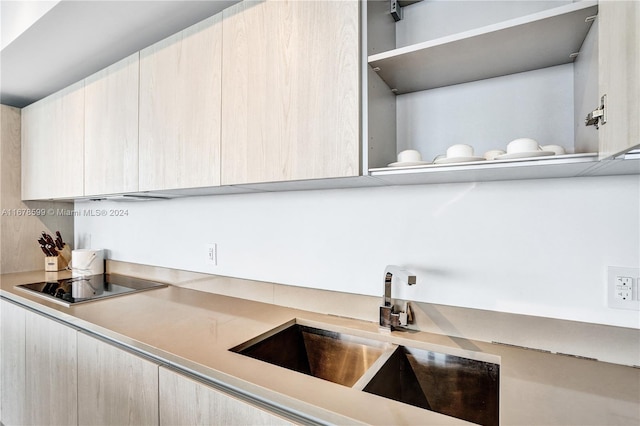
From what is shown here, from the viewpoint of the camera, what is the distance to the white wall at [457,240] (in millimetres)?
995

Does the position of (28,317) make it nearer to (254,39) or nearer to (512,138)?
(254,39)

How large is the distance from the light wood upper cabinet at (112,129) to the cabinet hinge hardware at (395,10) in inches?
47.9

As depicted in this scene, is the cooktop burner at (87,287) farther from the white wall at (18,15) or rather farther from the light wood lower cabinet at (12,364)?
the white wall at (18,15)

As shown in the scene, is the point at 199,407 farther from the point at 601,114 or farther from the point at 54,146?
the point at 54,146

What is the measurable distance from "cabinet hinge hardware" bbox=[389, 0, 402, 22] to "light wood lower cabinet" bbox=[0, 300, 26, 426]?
7.40 ft

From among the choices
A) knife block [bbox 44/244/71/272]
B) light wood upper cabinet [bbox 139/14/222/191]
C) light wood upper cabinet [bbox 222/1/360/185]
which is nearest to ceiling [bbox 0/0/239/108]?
light wood upper cabinet [bbox 139/14/222/191]

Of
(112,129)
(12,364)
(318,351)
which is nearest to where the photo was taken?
(318,351)

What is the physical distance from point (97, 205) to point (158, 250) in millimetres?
856

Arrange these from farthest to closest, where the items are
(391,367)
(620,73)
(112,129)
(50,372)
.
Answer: (112,129), (50,372), (391,367), (620,73)

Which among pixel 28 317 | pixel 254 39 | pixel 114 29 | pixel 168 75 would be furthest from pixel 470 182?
pixel 28 317

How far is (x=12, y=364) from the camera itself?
6.19 feet

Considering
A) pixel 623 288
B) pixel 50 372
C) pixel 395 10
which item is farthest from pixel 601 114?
pixel 50 372

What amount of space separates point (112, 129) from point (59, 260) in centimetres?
145

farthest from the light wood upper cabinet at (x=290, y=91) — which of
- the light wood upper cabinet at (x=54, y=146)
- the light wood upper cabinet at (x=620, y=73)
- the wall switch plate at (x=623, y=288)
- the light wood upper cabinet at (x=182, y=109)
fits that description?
the light wood upper cabinet at (x=54, y=146)
